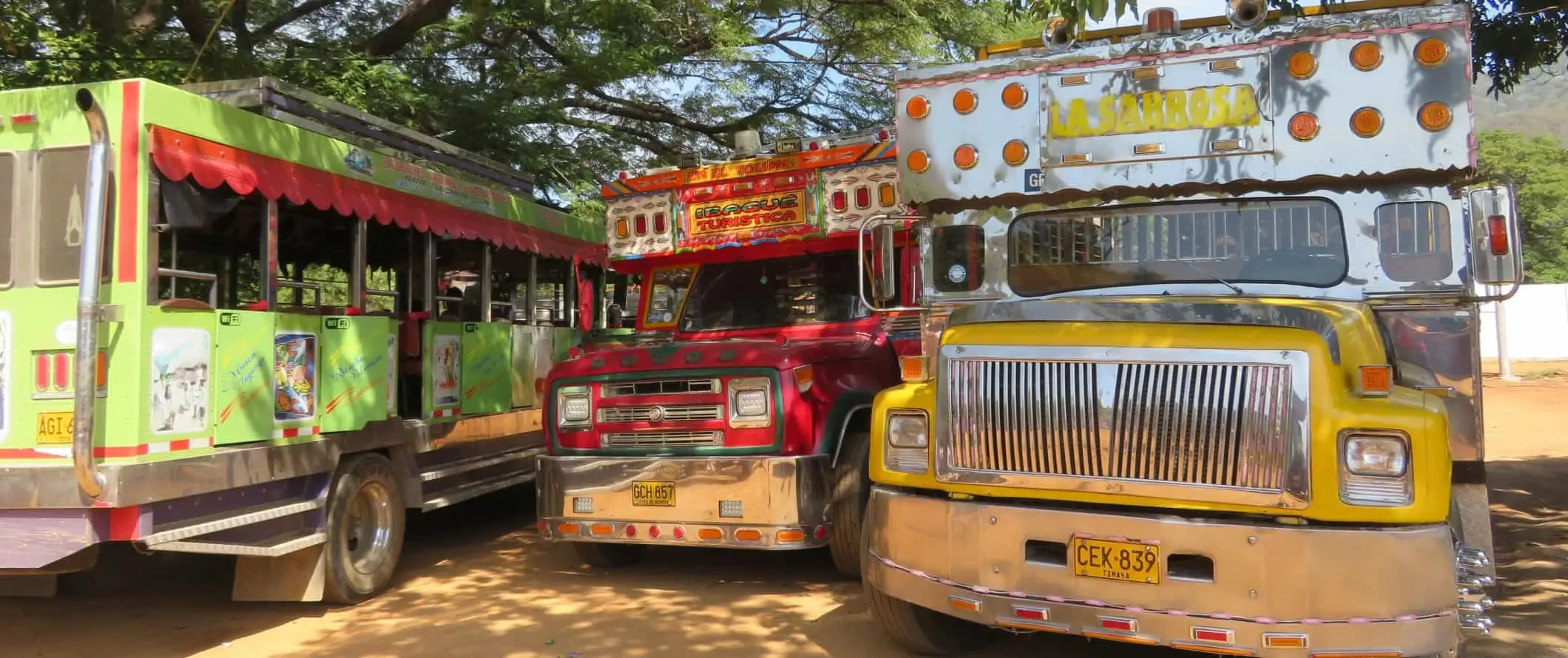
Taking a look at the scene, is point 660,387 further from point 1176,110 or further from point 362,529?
point 1176,110

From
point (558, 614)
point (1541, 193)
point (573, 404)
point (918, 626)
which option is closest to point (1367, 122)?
point (918, 626)

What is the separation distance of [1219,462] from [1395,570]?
647 millimetres

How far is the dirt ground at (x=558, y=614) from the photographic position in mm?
5301

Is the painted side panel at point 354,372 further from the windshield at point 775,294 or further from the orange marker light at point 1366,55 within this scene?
the orange marker light at point 1366,55

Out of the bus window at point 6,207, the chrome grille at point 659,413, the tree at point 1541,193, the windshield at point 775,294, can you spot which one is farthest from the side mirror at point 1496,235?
the tree at point 1541,193

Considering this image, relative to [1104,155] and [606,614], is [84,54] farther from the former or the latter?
[1104,155]

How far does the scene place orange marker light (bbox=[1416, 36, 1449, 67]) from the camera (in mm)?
4520

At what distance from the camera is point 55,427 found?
4.87m

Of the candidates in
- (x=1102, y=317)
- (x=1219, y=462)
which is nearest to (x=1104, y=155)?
(x=1102, y=317)

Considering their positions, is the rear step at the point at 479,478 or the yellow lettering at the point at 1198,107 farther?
the rear step at the point at 479,478

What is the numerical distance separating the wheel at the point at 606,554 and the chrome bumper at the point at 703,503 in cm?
53

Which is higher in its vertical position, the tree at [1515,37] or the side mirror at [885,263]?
the tree at [1515,37]

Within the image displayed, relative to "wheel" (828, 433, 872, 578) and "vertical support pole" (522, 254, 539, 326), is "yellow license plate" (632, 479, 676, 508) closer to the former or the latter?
"wheel" (828, 433, 872, 578)

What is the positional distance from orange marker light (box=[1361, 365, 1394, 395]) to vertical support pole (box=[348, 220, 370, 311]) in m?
5.69
